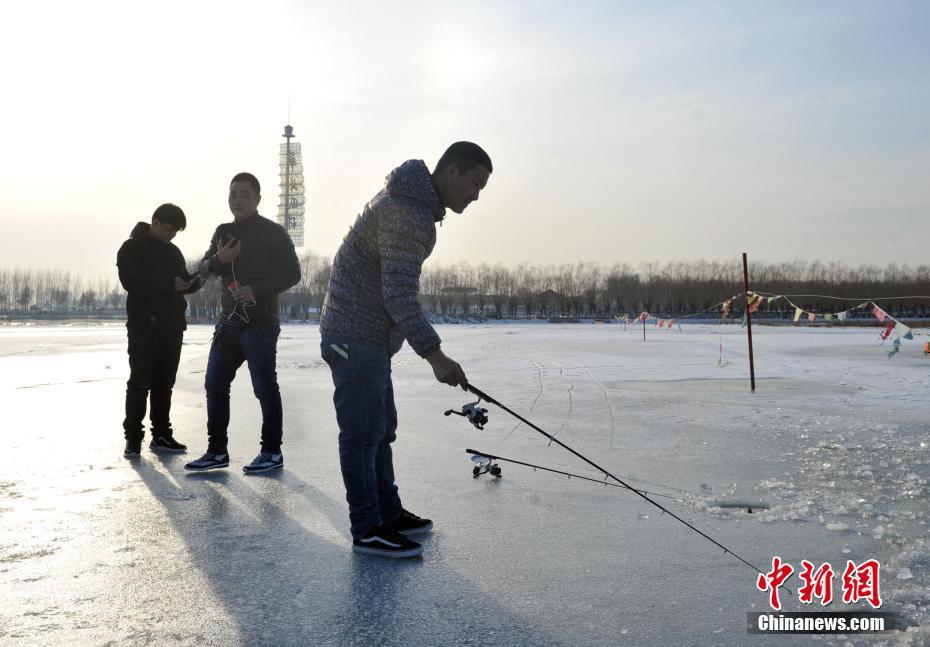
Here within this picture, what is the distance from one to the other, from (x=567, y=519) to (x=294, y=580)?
1.35m

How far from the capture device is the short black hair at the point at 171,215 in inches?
200

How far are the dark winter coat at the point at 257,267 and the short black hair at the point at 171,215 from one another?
79cm

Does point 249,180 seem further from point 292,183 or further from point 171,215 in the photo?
point 292,183

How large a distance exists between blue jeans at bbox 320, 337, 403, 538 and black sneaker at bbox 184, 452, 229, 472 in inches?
70.0

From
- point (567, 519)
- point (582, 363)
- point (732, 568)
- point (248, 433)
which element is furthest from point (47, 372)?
point (732, 568)

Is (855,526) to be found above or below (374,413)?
below

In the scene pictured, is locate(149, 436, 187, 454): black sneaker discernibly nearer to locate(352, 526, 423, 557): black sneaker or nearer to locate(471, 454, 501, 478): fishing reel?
locate(471, 454, 501, 478): fishing reel

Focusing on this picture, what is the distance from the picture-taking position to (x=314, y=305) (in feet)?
366

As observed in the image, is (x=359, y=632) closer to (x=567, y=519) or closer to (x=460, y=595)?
(x=460, y=595)

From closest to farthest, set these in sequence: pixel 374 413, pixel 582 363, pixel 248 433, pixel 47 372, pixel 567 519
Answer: pixel 374 413 → pixel 567 519 → pixel 248 433 → pixel 47 372 → pixel 582 363

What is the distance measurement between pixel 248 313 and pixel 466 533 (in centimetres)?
222

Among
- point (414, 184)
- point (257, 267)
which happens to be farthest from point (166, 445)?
point (414, 184)

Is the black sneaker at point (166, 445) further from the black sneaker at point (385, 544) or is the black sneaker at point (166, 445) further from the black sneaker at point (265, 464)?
the black sneaker at point (385, 544)

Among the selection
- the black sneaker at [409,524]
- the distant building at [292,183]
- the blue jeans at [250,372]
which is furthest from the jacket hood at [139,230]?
the distant building at [292,183]
